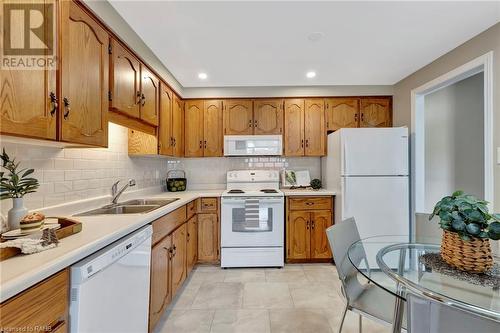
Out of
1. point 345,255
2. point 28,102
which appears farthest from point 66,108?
point 345,255

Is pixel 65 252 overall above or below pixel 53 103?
below

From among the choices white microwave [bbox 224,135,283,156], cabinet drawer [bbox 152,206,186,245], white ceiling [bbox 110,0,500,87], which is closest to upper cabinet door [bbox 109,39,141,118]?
white ceiling [bbox 110,0,500,87]

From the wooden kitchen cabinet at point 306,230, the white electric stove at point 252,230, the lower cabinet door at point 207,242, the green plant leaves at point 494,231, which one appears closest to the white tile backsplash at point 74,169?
the lower cabinet door at point 207,242

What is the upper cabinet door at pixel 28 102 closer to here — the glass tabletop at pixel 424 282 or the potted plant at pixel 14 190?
the potted plant at pixel 14 190

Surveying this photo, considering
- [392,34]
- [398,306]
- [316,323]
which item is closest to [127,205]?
[316,323]

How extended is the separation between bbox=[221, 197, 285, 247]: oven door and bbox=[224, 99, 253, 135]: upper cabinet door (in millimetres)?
1017

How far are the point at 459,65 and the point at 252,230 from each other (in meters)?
2.68

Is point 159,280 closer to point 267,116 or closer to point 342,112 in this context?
point 267,116

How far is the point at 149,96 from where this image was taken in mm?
2248

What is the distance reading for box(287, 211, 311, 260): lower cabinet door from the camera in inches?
115

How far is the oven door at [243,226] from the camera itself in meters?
2.82

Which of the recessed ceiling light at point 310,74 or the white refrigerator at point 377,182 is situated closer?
the white refrigerator at point 377,182

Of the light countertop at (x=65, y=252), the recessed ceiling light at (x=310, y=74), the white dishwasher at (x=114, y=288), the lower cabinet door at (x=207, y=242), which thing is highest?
the recessed ceiling light at (x=310, y=74)

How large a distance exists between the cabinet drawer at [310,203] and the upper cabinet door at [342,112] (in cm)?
106
